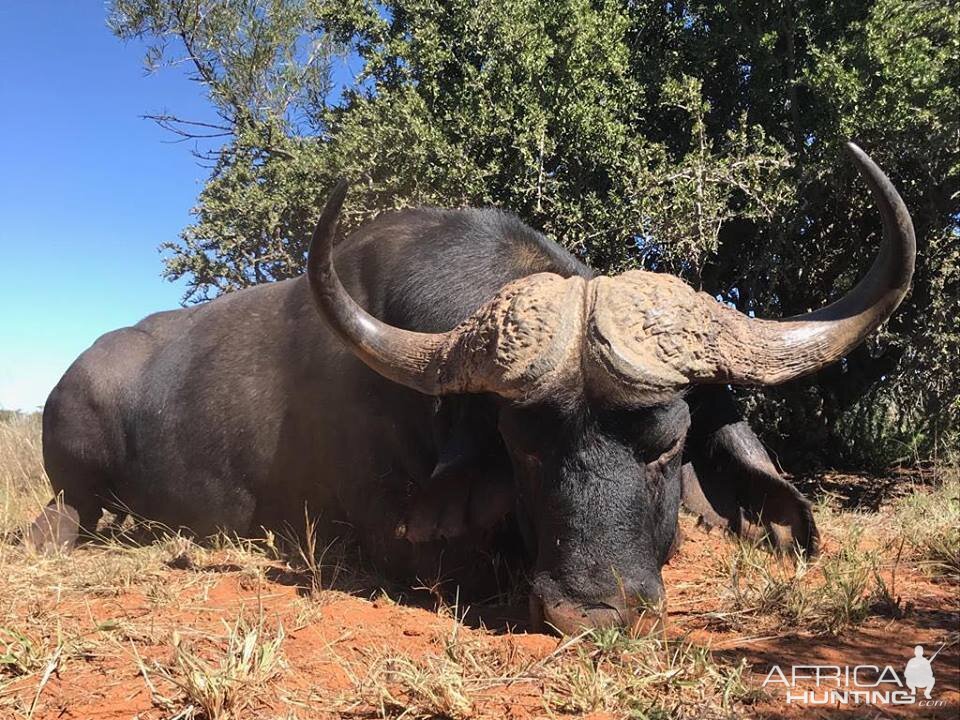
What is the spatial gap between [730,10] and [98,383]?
6.08m

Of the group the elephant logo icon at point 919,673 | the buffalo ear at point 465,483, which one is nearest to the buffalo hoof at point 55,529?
the buffalo ear at point 465,483

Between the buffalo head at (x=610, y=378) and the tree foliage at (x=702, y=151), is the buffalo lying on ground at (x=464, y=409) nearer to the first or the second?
the buffalo head at (x=610, y=378)

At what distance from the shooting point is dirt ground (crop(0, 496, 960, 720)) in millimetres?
2230

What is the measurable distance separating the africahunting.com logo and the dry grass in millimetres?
130

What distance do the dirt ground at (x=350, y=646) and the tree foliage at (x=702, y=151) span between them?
3.82m

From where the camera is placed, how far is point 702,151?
249 inches

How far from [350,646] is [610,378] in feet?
4.44

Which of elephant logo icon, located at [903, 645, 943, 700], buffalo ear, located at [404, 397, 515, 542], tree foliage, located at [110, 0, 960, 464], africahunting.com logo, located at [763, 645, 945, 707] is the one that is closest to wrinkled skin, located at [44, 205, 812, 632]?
buffalo ear, located at [404, 397, 515, 542]

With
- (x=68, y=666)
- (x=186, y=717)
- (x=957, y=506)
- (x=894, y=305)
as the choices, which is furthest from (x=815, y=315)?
(x=68, y=666)

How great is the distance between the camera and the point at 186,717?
7.18 feet

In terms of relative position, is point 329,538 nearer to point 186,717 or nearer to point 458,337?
point 458,337

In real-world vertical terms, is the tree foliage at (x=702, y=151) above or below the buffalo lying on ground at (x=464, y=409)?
above

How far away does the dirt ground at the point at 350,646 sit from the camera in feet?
7.32

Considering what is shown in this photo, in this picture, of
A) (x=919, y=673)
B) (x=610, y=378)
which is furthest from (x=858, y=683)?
(x=610, y=378)
